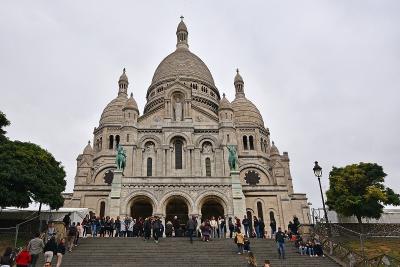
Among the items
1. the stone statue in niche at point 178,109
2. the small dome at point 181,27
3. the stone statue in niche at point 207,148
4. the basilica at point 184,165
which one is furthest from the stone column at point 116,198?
the small dome at point 181,27

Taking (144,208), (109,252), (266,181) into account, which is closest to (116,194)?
(144,208)

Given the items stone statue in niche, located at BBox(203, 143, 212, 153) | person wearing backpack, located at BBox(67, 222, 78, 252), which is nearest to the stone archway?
stone statue in niche, located at BBox(203, 143, 212, 153)

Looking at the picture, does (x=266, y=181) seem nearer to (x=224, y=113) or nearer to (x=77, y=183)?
(x=224, y=113)

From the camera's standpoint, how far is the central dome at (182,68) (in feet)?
176

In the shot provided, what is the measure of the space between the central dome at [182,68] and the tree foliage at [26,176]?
94.8ft

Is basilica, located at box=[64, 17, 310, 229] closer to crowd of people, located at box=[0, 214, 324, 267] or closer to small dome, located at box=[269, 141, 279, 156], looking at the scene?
small dome, located at box=[269, 141, 279, 156]

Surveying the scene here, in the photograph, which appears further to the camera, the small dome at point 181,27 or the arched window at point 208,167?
the small dome at point 181,27

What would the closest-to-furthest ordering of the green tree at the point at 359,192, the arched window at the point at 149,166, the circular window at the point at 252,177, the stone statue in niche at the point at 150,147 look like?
1. the green tree at the point at 359,192
2. the arched window at the point at 149,166
3. the stone statue in niche at the point at 150,147
4. the circular window at the point at 252,177

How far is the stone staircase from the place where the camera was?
17641 millimetres

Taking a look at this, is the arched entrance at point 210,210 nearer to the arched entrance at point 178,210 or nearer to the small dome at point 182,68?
the arched entrance at point 178,210

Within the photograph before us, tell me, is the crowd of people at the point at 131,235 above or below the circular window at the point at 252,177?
below

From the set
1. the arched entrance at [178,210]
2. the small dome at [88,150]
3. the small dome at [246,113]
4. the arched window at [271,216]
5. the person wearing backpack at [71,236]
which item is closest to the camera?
the person wearing backpack at [71,236]

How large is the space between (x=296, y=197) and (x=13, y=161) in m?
28.1

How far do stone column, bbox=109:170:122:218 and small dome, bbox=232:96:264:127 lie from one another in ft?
62.6
